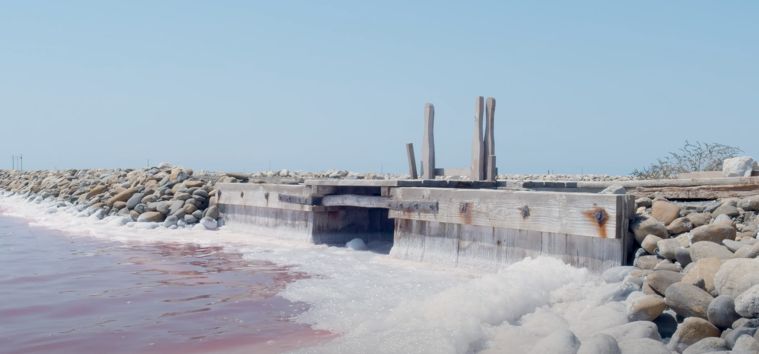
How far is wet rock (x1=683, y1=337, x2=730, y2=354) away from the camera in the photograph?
4.32 m

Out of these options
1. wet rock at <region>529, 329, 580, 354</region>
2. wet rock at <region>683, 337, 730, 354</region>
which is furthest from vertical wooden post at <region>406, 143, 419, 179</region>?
wet rock at <region>683, 337, 730, 354</region>

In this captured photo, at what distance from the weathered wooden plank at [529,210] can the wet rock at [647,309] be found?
60.8 inches

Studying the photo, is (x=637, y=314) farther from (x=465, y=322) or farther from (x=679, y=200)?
(x=679, y=200)

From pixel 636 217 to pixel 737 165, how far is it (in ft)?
10.6

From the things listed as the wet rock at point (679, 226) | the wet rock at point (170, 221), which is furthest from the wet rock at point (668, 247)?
the wet rock at point (170, 221)

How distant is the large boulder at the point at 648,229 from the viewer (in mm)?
6496

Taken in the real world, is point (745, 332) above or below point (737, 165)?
below

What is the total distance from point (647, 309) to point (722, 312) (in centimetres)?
55

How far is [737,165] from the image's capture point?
9102mm

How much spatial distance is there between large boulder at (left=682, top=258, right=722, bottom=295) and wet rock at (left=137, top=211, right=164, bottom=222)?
1112 centimetres

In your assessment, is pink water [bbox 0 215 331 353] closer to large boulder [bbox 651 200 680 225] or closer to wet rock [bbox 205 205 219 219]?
wet rock [bbox 205 205 219 219]

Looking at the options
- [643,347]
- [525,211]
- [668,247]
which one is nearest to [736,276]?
[643,347]

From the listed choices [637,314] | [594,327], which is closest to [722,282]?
[637,314]

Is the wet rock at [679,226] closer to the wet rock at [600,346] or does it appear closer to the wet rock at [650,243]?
the wet rock at [650,243]
